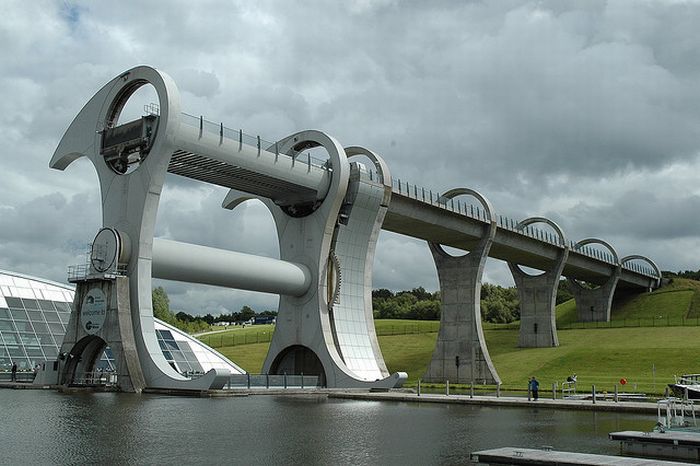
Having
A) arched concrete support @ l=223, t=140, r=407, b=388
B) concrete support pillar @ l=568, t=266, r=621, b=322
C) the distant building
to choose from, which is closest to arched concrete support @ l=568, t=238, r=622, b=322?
concrete support pillar @ l=568, t=266, r=621, b=322

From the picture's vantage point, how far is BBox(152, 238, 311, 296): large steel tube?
38031 mm

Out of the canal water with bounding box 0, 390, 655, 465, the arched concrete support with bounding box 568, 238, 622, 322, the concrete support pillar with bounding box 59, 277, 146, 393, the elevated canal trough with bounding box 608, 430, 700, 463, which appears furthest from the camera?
the arched concrete support with bounding box 568, 238, 622, 322

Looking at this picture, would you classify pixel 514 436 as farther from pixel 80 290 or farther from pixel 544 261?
pixel 544 261

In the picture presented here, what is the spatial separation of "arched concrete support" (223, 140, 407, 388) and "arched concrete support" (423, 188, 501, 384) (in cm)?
1689

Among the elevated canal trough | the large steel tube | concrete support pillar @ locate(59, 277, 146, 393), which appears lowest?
the elevated canal trough

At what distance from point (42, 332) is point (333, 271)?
19.2m

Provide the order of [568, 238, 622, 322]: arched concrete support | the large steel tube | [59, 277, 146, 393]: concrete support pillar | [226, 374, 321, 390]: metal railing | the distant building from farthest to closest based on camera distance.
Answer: [568, 238, 622, 322]: arched concrete support < the distant building < the large steel tube < [226, 374, 321, 390]: metal railing < [59, 277, 146, 393]: concrete support pillar

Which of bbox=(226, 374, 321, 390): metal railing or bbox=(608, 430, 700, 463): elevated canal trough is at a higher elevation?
bbox=(226, 374, 321, 390): metal railing

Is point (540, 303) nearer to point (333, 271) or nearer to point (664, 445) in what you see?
point (333, 271)

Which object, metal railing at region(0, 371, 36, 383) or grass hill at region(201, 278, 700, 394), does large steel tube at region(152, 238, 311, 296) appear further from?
grass hill at region(201, 278, 700, 394)

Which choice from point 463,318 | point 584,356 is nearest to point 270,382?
point 463,318

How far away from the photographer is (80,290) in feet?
124

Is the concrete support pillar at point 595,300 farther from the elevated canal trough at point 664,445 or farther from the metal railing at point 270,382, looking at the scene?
the elevated canal trough at point 664,445

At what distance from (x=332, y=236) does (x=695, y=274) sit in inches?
5207
